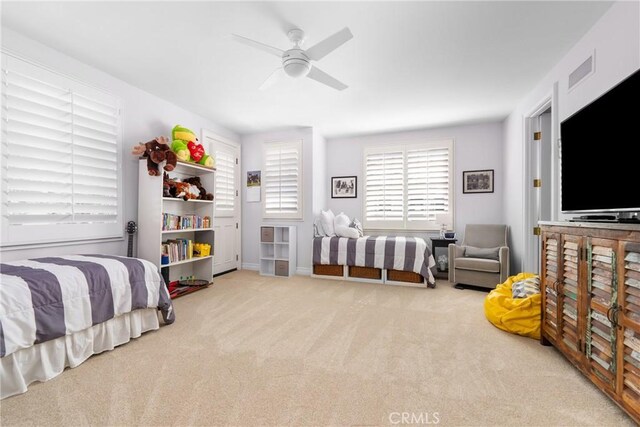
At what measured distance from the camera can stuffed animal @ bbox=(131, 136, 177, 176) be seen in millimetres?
3189

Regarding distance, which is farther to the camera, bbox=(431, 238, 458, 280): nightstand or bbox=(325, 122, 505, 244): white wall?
bbox=(325, 122, 505, 244): white wall

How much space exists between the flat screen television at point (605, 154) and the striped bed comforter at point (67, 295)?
3.38m

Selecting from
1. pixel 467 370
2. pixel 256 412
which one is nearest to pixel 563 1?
pixel 467 370

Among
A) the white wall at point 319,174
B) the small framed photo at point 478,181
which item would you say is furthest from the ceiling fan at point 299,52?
the small framed photo at point 478,181

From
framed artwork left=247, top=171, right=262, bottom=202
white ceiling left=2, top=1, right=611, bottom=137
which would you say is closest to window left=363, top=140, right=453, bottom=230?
white ceiling left=2, top=1, right=611, bottom=137

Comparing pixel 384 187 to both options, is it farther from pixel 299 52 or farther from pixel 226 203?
pixel 299 52

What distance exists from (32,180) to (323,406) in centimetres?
303

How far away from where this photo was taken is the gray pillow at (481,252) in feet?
13.0

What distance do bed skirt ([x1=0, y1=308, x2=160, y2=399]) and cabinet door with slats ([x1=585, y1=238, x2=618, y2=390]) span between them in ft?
10.3

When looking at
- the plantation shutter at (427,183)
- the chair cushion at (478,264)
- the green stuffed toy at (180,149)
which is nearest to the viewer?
the green stuffed toy at (180,149)

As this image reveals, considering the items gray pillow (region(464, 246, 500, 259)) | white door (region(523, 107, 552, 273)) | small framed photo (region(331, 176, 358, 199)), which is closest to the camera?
white door (region(523, 107, 552, 273))

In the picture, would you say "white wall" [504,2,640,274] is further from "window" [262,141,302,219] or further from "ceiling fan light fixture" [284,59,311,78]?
"window" [262,141,302,219]

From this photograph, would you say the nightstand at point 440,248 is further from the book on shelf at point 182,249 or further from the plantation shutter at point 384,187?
the book on shelf at point 182,249

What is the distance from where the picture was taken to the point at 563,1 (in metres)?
1.98
